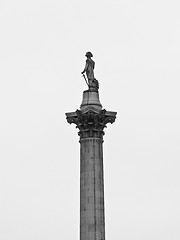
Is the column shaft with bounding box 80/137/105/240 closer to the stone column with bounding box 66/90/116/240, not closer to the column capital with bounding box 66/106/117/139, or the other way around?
the stone column with bounding box 66/90/116/240

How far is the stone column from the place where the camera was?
46062 mm

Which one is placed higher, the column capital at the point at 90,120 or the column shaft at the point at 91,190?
the column capital at the point at 90,120

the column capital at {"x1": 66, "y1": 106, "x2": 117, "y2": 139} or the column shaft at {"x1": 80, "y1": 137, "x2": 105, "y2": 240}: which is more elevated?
Answer: the column capital at {"x1": 66, "y1": 106, "x2": 117, "y2": 139}

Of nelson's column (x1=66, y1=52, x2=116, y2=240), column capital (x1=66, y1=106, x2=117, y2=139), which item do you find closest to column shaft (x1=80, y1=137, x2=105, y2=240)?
nelson's column (x1=66, y1=52, x2=116, y2=240)

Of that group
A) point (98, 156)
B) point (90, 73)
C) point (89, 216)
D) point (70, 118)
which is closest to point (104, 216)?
point (89, 216)

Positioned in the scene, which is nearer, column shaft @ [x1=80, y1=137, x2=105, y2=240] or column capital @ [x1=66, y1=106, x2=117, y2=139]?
column shaft @ [x1=80, y1=137, x2=105, y2=240]

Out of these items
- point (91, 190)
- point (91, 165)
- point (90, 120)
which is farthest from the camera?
point (90, 120)

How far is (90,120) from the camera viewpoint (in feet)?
155

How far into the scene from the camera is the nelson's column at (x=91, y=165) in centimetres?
4606

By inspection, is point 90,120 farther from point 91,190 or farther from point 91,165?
point 91,190

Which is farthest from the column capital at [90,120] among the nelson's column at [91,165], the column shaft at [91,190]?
the column shaft at [91,190]

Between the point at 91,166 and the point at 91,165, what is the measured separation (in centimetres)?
Result: 7

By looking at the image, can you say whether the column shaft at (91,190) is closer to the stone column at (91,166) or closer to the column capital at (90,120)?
the stone column at (91,166)

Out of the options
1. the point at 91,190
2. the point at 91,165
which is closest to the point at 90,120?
the point at 91,165
